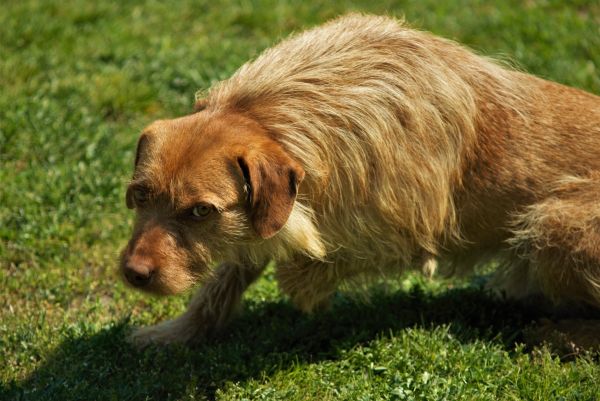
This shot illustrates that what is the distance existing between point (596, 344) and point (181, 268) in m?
2.43

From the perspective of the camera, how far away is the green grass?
190 inches

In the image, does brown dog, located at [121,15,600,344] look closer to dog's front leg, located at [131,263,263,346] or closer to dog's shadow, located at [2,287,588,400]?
dog's front leg, located at [131,263,263,346]

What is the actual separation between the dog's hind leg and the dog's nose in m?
2.08

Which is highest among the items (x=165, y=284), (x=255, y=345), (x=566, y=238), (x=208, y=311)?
(x=165, y=284)

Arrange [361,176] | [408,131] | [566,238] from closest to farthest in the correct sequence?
1. [361,176]
2. [408,131]
3. [566,238]

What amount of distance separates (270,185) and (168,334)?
5.07 ft

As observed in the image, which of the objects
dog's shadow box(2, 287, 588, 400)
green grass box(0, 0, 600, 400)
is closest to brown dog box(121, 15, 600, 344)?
dog's shadow box(2, 287, 588, 400)

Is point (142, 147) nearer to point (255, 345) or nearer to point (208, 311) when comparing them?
point (208, 311)

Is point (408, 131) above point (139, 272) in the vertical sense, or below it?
above

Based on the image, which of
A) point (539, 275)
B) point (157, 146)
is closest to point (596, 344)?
point (539, 275)

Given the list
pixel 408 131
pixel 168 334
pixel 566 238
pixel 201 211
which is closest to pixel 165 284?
pixel 201 211

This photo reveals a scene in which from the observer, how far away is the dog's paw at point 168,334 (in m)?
5.27

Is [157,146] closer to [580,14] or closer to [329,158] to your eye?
[329,158]

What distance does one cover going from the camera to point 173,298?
584cm
